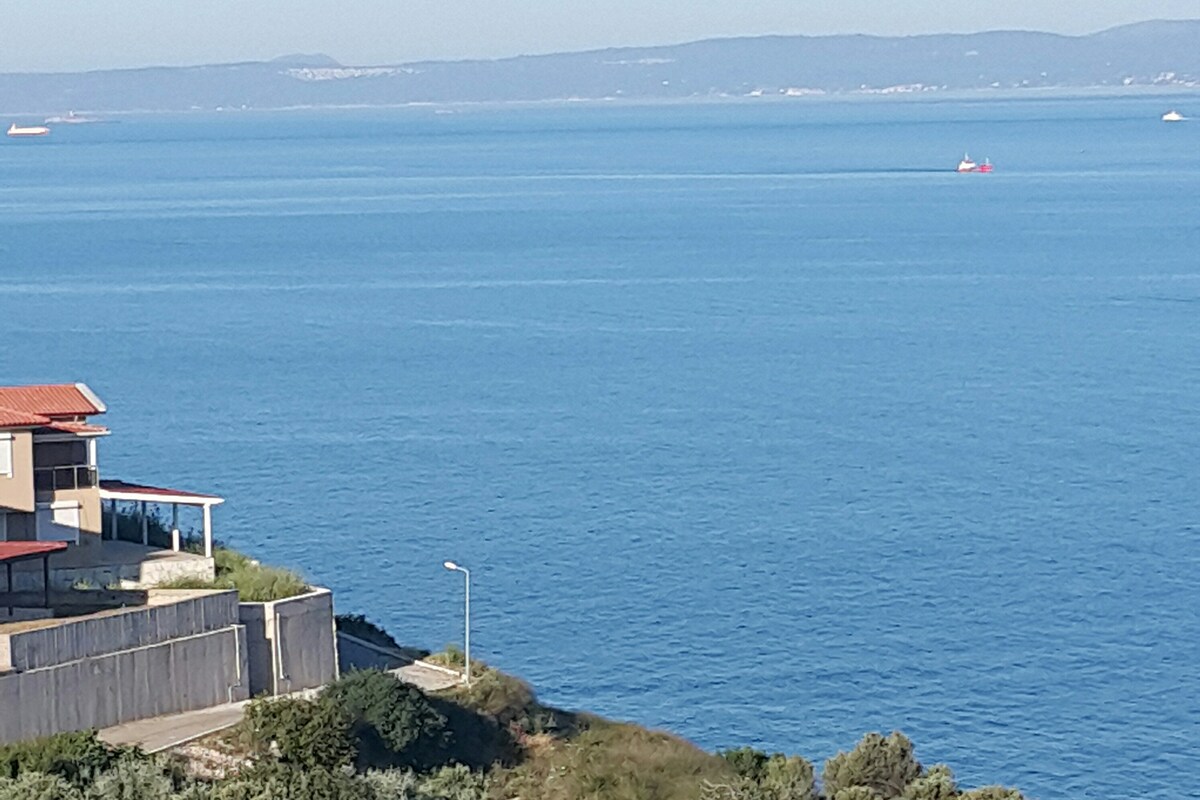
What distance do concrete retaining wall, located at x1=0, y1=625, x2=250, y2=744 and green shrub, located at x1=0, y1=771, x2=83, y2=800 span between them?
76.7 inches

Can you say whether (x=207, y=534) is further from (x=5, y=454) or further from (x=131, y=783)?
(x=131, y=783)

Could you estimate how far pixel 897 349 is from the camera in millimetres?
66625

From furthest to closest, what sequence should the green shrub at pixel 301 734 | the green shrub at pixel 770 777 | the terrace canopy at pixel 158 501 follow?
the terrace canopy at pixel 158 501 < the green shrub at pixel 770 777 < the green shrub at pixel 301 734

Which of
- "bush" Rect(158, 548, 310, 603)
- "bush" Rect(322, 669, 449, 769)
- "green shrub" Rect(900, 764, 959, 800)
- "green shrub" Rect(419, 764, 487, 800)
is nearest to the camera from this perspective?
"green shrub" Rect(419, 764, 487, 800)

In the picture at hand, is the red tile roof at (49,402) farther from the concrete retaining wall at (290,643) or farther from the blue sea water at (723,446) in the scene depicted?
the blue sea water at (723,446)

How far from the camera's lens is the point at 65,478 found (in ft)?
74.5

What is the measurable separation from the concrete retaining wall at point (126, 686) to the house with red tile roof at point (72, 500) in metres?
1.74

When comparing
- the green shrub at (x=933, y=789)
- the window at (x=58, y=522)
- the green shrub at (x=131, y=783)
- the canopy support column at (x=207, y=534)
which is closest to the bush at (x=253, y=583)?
the canopy support column at (x=207, y=534)

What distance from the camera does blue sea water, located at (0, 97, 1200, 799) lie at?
106ft

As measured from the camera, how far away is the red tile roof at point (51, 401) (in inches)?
911

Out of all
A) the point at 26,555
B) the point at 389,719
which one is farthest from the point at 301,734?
the point at 26,555

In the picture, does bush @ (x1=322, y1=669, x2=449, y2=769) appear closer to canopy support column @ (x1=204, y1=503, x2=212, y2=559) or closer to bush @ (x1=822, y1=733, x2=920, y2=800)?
canopy support column @ (x1=204, y1=503, x2=212, y2=559)

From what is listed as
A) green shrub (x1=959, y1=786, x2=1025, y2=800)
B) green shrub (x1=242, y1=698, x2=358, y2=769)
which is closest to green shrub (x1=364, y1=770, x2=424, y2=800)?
green shrub (x1=242, y1=698, x2=358, y2=769)

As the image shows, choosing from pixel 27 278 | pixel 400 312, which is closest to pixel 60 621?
pixel 400 312
